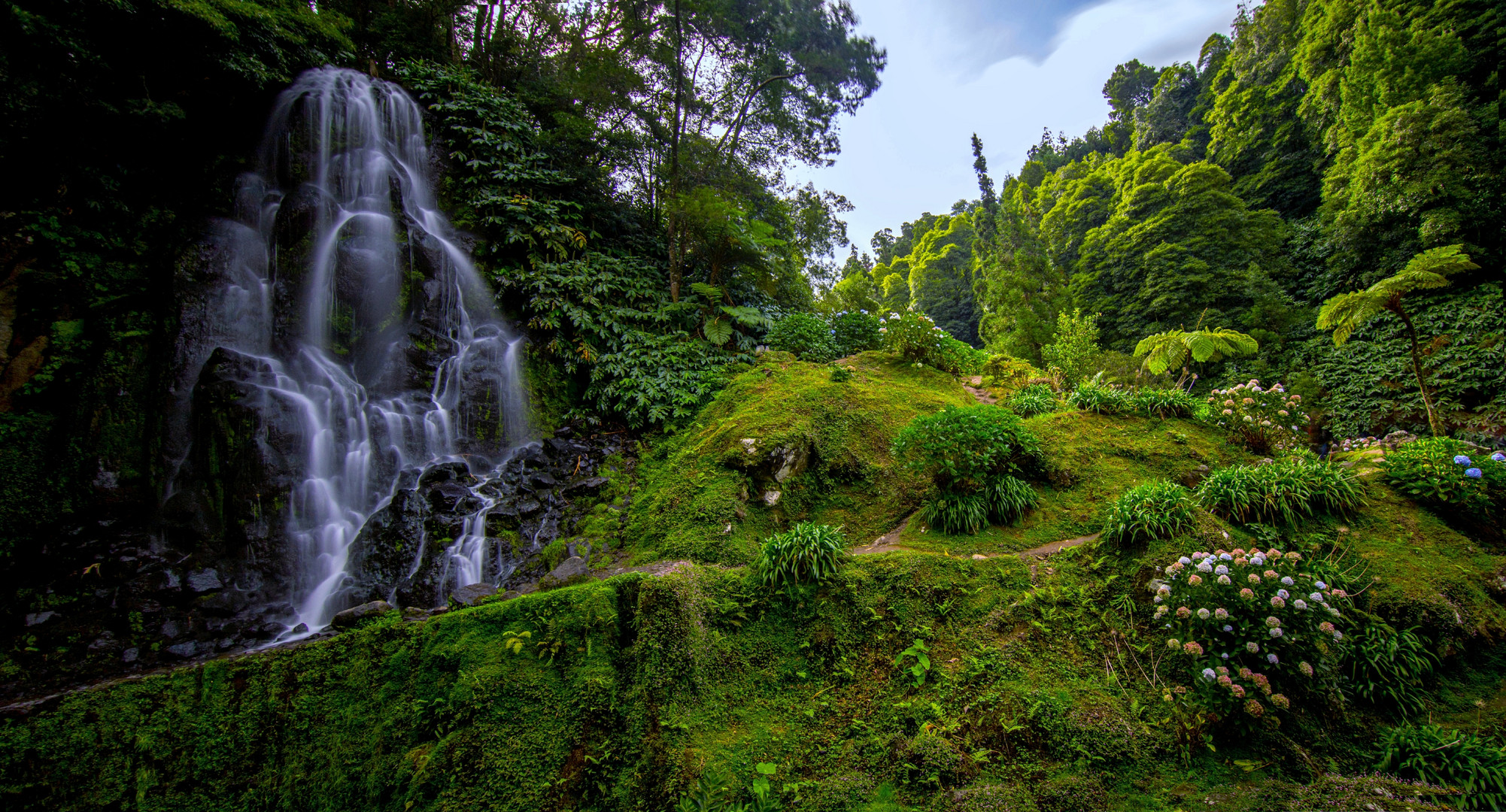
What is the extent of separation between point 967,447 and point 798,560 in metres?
2.56

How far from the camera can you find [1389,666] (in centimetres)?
300

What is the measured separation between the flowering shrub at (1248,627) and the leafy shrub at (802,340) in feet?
21.4

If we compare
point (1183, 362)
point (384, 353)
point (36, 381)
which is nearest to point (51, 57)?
point (36, 381)

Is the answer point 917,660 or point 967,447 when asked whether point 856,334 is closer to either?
point 967,447

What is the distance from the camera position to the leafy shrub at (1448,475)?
3.90 m

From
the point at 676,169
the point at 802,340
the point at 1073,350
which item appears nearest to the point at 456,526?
Answer: the point at 802,340

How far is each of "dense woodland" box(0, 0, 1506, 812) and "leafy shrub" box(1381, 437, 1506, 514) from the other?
0.14ft

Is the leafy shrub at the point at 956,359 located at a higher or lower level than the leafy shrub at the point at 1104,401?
Answer: higher

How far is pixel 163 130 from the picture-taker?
710 centimetres

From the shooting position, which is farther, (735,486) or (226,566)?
(735,486)

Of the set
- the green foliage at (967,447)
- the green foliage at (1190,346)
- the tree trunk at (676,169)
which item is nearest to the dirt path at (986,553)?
the green foliage at (967,447)

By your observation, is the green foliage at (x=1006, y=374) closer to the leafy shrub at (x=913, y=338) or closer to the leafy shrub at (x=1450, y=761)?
the leafy shrub at (x=913, y=338)

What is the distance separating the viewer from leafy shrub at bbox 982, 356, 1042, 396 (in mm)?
9289

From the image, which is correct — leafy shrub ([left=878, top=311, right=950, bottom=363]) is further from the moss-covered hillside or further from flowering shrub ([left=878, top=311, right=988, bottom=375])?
the moss-covered hillside
